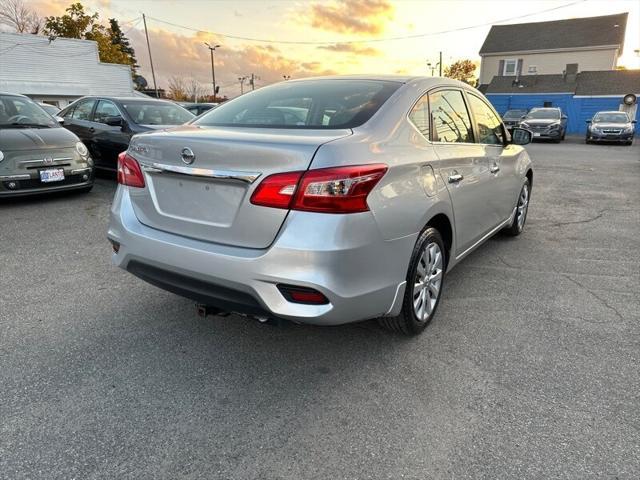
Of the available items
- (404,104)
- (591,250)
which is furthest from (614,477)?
(591,250)

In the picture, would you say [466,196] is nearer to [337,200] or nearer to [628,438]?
[337,200]

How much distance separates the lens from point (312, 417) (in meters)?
2.19

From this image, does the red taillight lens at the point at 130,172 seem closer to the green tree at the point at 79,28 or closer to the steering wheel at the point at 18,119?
the steering wheel at the point at 18,119

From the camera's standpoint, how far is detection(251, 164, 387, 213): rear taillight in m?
2.04

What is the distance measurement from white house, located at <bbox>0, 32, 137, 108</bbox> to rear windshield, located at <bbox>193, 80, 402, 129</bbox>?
33.5 metres

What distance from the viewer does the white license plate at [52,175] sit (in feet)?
20.0

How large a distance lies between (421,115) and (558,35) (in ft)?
144

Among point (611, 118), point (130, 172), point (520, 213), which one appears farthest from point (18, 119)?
point (611, 118)

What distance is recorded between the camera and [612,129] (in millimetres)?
19656

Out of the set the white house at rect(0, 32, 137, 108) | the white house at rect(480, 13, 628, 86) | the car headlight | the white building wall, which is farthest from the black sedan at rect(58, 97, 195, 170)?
the white building wall

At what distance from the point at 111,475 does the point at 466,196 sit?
2652mm

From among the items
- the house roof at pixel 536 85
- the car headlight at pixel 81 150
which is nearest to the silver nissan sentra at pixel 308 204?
the car headlight at pixel 81 150

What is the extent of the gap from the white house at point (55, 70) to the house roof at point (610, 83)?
111 feet

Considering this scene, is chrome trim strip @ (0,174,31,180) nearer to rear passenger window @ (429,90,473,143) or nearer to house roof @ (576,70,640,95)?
rear passenger window @ (429,90,473,143)
